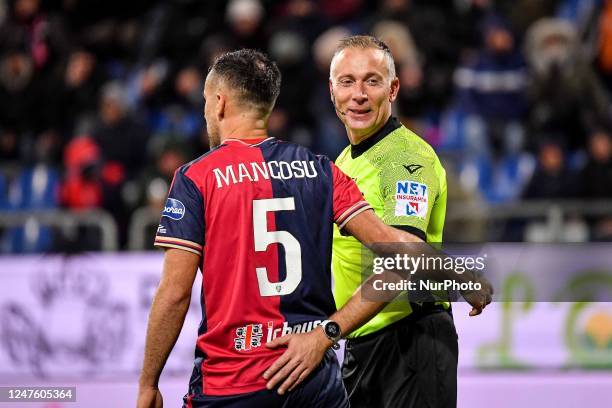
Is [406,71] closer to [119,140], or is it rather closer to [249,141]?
[119,140]

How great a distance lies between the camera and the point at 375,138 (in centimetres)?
468

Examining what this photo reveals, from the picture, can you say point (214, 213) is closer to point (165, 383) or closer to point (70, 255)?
point (165, 383)

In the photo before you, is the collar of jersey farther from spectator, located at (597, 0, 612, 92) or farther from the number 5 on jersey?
spectator, located at (597, 0, 612, 92)

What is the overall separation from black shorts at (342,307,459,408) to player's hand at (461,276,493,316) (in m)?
0.37

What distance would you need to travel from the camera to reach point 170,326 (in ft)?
12.5

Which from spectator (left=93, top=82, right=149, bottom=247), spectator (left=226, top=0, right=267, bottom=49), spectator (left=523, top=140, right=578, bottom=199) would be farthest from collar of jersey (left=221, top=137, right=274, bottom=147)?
spectator (left=226, top=0, right=267, bottom=49)

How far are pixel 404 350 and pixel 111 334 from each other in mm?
4731

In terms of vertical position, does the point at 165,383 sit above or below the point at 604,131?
below

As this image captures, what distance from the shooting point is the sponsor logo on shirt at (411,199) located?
428 centimetres

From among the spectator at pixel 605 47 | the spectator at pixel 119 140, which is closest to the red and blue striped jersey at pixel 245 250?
the spectator at pixel 119 140

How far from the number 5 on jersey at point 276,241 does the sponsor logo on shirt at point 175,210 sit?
0.88 feet

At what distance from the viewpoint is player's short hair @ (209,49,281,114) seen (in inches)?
158

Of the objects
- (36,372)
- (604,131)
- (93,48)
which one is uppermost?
(93,48)

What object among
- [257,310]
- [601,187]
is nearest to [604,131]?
[601,187]
